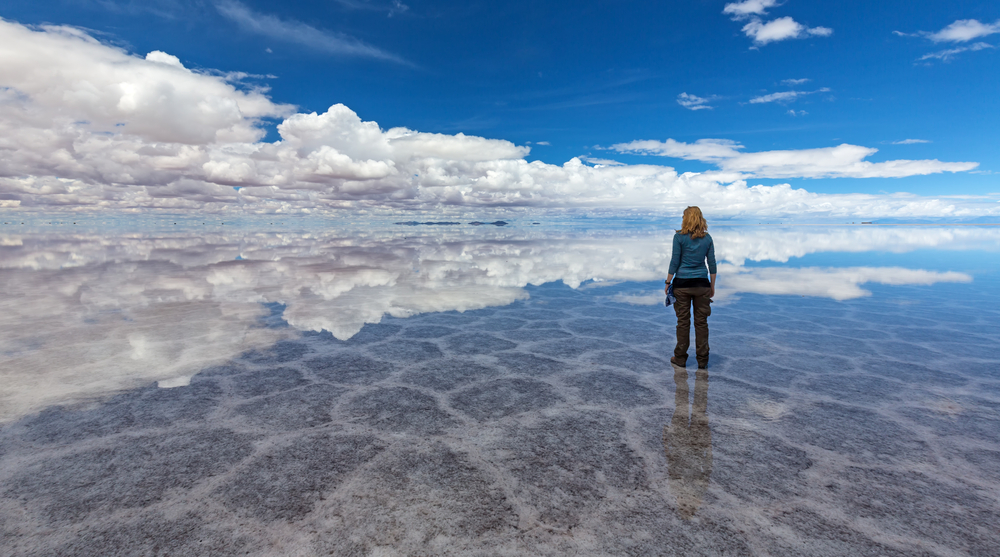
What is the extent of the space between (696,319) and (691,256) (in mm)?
773

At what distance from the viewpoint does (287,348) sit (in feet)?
20.7

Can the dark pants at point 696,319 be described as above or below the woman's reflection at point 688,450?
above

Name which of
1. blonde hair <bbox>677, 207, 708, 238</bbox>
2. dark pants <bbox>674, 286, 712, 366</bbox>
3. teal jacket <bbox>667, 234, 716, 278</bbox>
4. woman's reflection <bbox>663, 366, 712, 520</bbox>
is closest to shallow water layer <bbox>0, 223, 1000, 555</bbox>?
woman's reflection <bbox>663, 366, 712, 520</bbox>

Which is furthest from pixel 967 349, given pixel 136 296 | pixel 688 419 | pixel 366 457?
pixel 136 296

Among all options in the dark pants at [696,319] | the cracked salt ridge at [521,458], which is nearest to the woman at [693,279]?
the dark pants at [696,319]

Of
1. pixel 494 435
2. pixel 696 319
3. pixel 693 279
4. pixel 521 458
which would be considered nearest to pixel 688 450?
pixel 521 458

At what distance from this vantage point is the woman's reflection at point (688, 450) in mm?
2955

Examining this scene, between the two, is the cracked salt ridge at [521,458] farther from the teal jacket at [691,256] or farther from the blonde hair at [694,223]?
the blonde hair at [694,223]

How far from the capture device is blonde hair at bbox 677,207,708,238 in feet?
17.9

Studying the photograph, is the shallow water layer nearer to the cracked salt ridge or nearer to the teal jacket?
the cracked salt ridge

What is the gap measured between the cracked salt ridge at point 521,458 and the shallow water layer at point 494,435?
2cm

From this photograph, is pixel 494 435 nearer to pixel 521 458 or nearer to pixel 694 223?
pixel 521 458

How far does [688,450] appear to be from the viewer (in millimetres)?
3539

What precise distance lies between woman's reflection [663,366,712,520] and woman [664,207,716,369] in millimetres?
767
